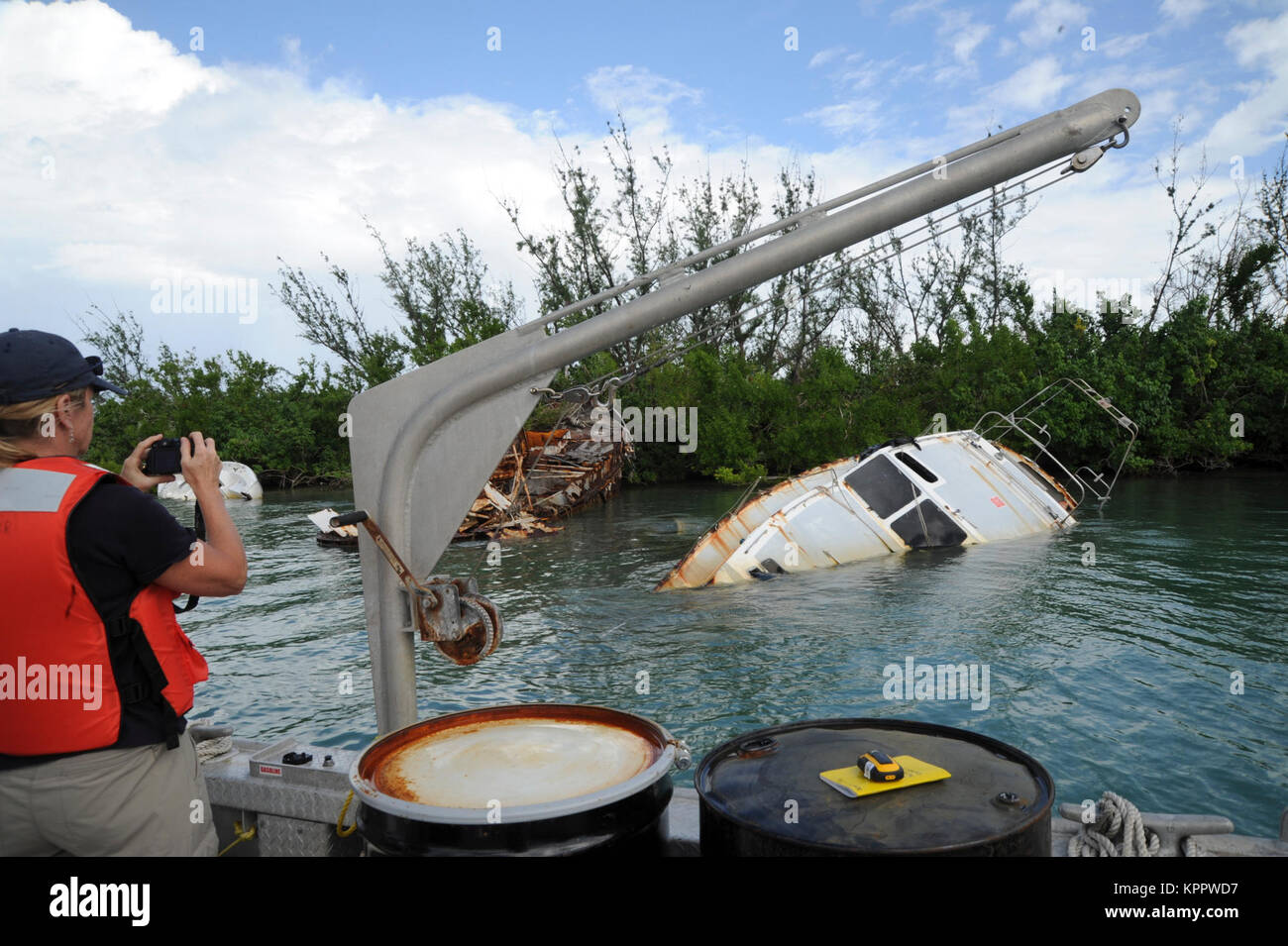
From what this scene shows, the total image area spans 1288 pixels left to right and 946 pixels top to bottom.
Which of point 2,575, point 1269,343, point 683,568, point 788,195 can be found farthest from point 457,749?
point 788,195

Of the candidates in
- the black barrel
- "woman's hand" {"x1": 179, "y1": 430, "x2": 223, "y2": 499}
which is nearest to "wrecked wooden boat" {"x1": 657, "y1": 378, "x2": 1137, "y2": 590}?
the black barrel

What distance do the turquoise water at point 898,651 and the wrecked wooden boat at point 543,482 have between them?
4.16m

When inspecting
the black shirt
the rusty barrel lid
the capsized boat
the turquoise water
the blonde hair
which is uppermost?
the blonde hair

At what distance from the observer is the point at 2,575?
2.37 meters

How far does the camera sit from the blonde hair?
98.9 inches

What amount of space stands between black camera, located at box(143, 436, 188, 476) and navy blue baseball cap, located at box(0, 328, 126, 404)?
41 cm

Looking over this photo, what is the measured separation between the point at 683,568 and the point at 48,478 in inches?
474

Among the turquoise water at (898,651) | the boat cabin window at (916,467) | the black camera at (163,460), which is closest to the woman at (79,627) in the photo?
the black camera at (163,460)

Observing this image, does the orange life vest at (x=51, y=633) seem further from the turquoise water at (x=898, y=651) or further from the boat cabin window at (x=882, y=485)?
the boat cabin window at (x=882, y=485)

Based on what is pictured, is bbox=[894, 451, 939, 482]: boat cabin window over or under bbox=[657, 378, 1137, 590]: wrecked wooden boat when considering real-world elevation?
over

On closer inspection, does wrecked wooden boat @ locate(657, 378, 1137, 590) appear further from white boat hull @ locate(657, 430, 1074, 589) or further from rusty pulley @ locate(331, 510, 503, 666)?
rusty pulley @ locate(331, 510, 503, 666)

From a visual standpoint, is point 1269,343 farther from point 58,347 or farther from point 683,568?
point 58,347

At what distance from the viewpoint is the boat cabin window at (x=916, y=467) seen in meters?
16.4

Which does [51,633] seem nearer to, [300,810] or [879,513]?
[300,810]
